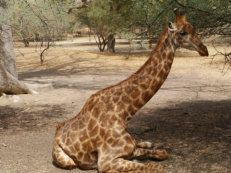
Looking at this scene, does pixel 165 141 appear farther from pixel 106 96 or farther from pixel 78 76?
pixel 78 76

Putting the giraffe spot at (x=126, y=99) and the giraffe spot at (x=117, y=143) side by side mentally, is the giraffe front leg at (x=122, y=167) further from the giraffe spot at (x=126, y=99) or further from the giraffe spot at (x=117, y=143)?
the giraffe spot at (x=126, y=99)

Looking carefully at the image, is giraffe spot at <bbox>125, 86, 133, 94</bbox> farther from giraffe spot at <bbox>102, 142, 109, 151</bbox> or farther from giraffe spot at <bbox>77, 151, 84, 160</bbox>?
giraffe spot at <bbox>77, 151, 84, 160</bbox>

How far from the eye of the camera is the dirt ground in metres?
4.48

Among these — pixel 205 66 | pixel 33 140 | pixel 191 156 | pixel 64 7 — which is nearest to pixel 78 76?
pixel 64 7

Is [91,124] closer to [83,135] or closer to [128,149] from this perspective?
[83,135]

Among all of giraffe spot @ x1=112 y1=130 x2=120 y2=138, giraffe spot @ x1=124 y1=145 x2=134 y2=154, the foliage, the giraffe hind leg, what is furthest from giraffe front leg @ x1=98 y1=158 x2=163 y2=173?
the foliage

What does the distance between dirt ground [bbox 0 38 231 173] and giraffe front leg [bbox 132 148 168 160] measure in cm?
10

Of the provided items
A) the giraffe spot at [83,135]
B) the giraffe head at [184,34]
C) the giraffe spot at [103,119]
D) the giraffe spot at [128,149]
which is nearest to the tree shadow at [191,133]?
the giraffe spot at [128,149]

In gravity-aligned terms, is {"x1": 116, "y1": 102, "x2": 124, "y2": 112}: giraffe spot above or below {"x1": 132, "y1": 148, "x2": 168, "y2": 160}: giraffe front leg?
above

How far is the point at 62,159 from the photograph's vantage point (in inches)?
163

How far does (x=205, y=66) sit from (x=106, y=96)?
1350 centimetres

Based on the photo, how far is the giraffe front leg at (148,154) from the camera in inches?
162

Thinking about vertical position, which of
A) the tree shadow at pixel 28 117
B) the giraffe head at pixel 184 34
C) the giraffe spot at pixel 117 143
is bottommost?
the tree shadow at pixel 28 117

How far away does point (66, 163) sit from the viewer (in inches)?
163
